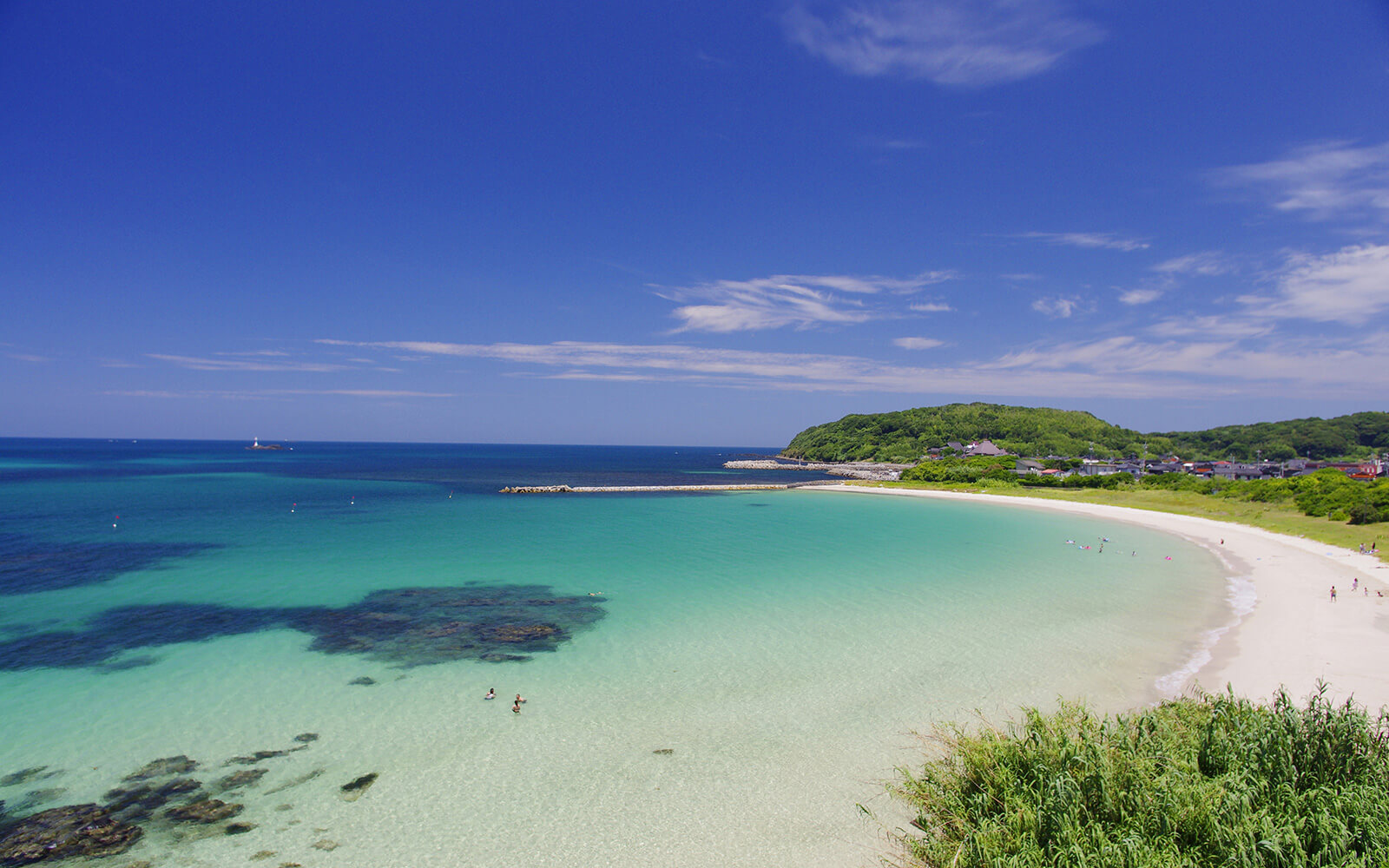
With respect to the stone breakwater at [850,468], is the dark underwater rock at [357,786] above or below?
below

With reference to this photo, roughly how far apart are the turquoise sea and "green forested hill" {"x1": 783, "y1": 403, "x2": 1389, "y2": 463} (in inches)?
4217

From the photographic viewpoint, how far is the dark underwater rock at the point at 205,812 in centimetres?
920

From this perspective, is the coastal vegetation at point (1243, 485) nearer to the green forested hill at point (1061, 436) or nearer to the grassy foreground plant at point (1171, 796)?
the grassy foreground plant at point (1171, 796)

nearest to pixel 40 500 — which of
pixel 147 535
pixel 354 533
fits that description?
pixel 147 535

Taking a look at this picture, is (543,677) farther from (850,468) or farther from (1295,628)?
(850,468)

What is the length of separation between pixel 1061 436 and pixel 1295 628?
129 meters

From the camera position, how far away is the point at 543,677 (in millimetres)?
14812

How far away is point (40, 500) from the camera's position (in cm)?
5097

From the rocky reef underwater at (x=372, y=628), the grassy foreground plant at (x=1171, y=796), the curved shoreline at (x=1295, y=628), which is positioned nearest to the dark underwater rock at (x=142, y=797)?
the rocky reef underwater at (x=372, y=628)

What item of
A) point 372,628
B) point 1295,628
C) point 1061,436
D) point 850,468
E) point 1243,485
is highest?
point 1061,436

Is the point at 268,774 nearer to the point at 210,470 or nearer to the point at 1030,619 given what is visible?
the point at 1030,619

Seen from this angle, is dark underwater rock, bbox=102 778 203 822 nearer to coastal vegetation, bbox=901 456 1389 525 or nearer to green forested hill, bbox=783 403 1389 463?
coastal vegetation, bbox=901 456 1389 525

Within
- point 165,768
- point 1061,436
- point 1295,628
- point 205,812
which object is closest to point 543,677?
point 205,812

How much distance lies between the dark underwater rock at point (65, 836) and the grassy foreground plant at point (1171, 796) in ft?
37.1
